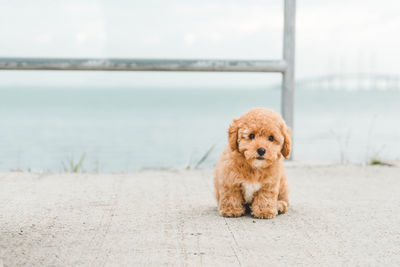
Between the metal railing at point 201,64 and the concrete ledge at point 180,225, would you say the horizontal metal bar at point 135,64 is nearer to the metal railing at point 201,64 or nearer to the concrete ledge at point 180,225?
the metal railing at point 201,64

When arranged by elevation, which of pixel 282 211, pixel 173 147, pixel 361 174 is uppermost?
pixel 282 211

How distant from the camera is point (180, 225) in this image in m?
2.46

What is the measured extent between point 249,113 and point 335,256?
83 cm

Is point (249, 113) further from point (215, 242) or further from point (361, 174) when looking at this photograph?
point (361, 174)

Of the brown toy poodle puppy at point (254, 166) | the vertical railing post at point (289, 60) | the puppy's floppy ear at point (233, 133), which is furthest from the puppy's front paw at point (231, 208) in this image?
the vertical railing post at point (289, 60)

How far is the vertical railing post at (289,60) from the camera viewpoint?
4.41 metres

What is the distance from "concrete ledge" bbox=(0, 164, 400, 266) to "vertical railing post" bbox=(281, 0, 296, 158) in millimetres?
868

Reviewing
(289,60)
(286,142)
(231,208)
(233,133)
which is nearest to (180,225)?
(231,208)

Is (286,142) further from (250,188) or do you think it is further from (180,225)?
(180,225)

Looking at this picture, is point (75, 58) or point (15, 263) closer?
point (15, 263)

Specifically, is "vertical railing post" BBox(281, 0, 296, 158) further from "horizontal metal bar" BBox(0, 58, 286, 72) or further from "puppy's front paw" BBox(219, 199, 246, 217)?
"puppy's front paw" BBox(219, 199, 246, 217)

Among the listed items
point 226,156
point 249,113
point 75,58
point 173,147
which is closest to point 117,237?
point 226,156

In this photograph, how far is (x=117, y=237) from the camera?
227 centimetres

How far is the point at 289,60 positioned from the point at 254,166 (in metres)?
2.23
